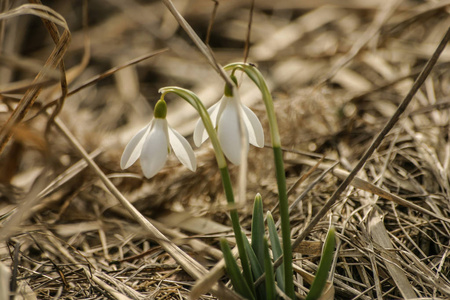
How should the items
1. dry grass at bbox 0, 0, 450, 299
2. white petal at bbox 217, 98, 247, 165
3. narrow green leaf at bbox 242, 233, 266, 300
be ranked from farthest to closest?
dry grass at bbox 0, 0, 450, 299 < narrow green leaf at bbox 242, 233, 266, 300 < white petal at bbox 217, 98, 247, 165

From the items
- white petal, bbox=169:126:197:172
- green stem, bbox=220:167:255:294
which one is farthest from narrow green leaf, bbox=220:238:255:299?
white petal, bbox=169:126:197:172

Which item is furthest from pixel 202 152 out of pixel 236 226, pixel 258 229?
pixel 236 226

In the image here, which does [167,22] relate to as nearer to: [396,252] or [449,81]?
[449,81]

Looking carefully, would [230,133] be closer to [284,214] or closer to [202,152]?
[284,214]

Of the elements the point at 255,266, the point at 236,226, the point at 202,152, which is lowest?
the point at 202,152

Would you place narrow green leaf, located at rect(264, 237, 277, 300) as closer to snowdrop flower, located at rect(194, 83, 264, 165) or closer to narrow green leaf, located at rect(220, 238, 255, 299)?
narrow green leaf, located at rect(220, 238, 255, 299)

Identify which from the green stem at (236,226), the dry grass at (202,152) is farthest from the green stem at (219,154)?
the dry grass at (202,152)

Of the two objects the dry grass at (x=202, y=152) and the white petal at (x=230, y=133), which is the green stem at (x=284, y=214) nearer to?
the white petal at (x=230, y=133)
